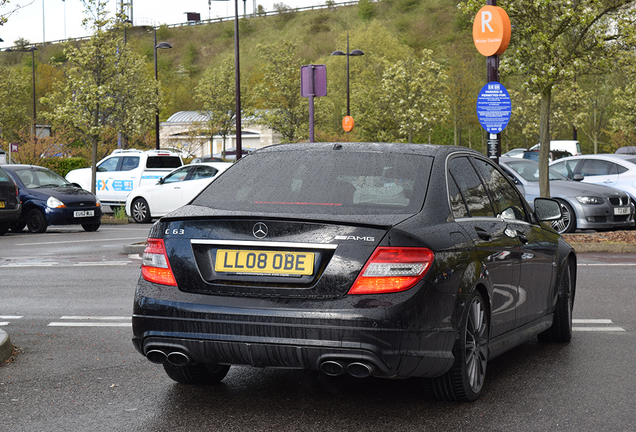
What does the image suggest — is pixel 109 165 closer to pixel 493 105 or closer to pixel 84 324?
pixel 493 105

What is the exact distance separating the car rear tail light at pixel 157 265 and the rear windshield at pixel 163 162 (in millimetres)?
22868

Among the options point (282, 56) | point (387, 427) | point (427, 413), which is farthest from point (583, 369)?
point (282, 56)

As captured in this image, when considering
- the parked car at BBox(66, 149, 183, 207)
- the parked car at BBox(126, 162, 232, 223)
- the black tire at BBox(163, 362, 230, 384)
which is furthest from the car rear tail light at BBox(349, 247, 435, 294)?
the parked car at BBox(66, 149, 183, 207)

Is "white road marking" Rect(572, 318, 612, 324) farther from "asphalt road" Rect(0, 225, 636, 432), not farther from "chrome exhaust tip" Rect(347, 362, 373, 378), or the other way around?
"chrome exhaust tip" Rect(347, 362, 373, 378)

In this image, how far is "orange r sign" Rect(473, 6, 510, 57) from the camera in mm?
14203

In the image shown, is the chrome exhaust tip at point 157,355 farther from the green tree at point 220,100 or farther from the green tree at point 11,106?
A: the green tree at point 11,106

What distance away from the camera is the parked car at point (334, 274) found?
4.39m

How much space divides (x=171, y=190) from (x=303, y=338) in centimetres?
1996

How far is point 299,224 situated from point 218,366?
54.7 inches

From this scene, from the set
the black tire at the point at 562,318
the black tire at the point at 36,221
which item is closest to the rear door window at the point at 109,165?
the black tire at the point at 36,221

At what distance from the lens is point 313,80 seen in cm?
1717

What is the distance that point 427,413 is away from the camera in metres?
4.82

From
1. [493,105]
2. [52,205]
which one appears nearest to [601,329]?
[493,105]

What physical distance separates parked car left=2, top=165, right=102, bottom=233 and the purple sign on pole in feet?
23.1
